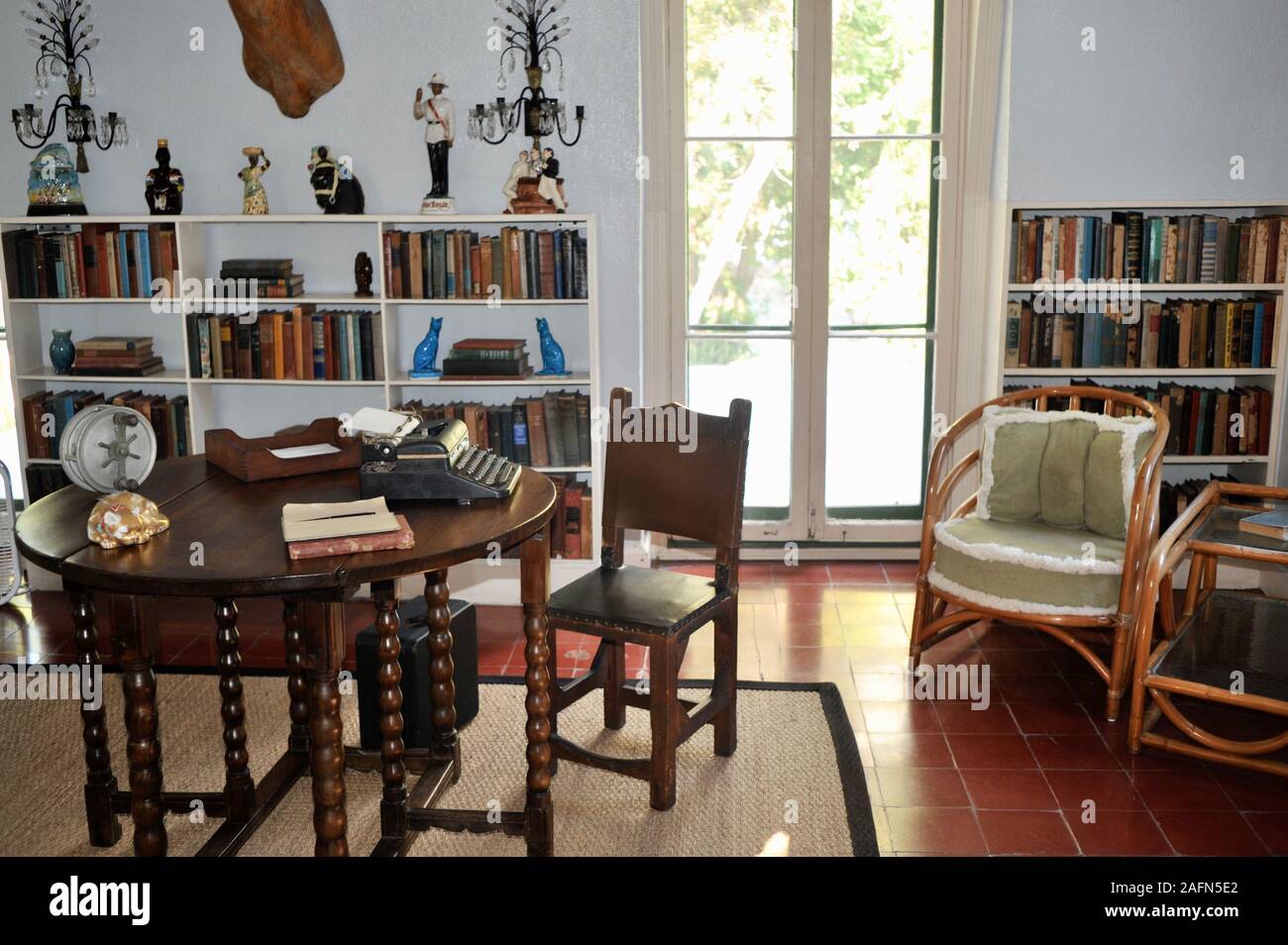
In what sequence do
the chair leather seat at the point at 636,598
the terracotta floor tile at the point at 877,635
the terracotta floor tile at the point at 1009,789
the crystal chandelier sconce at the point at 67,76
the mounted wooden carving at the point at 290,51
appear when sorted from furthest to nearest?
the crystal chandelier sconce at the point at 67,76
the mounted wooden carving at the point at 290,51
the terracotta floor tile at the point at 877,635
the terracotta floor tile at the point at 1009,789
the chair leather seat at the point at 636,598

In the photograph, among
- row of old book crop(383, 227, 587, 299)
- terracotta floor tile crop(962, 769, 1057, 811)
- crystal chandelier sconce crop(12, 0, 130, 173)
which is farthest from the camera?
crystal chandelier sconce crop(12, 0, 130, 173)

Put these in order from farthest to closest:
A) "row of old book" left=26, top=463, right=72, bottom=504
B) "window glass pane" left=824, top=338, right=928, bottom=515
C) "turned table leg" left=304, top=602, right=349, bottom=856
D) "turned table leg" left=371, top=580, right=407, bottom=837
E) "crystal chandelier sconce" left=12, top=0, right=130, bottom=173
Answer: "window glass pane" left=824, top=338, right=928, bottom=515, "row of old book" left=26, top=463, right=72, bottom=504, "crystal chandelier sconce" left=12, top=0, right=130, bottom=173, "turned table leg" left=371, top=580, right=407, bottom=837, "turned table leg" left=304, top=602, right=349, bottom=856

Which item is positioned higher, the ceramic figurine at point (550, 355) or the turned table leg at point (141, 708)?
the ceramic figurine at point (550, 355)

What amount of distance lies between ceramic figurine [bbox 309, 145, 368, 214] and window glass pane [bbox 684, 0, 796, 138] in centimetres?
145

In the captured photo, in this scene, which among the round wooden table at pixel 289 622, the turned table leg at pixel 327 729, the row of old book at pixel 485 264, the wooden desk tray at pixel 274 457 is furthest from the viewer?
Answer: the row of old book at pixel 485 264

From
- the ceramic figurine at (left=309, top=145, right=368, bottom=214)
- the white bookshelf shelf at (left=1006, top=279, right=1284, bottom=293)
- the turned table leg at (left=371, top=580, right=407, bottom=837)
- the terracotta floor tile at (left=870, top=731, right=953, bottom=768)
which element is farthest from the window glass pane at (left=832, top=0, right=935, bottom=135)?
the turned table leg at (left=371, top=580, right=407, bottom=837)

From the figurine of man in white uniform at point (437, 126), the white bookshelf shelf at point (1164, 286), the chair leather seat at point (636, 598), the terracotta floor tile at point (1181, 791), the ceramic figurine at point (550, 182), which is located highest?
the figurine of man in white uniform at point (437, 126)

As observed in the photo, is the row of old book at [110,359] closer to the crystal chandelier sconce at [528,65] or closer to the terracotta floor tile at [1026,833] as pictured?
the crystal chandelier sconce at [528,65]

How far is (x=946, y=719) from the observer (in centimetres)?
420

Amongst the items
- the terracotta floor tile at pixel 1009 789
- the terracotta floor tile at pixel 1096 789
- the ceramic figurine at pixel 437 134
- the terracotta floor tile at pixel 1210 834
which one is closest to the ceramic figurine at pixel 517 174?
the ceramic figurine at pixel 437 134

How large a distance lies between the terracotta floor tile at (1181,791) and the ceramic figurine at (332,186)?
3645 mm

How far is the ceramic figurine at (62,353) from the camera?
5430 mm

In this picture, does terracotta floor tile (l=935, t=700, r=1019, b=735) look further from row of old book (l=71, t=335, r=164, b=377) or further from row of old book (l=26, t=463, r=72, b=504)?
row of old book (l=26, t=463, r=72, b=504)

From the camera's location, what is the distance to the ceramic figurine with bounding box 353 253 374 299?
17.3ft
